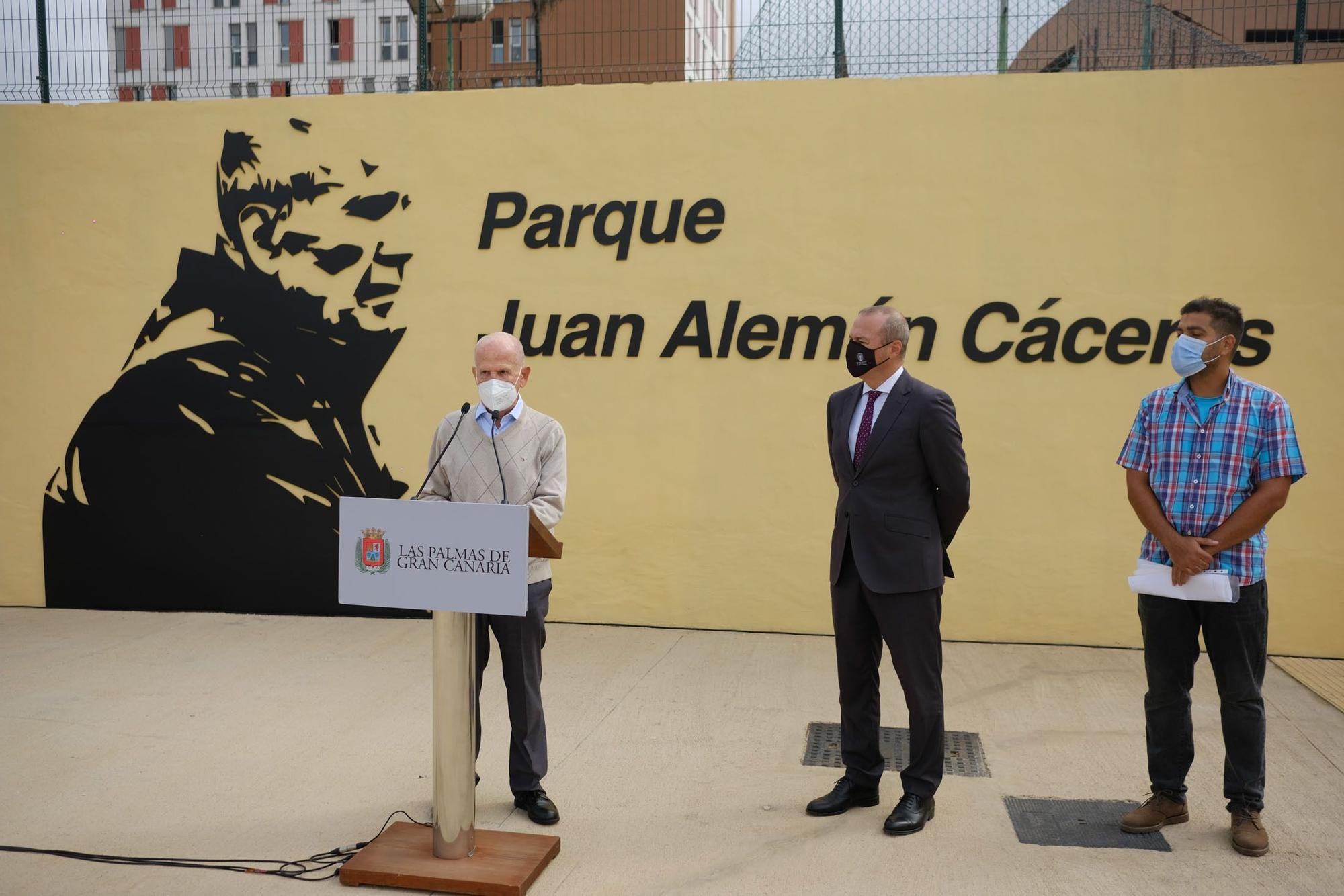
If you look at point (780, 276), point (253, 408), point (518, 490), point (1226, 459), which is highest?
point (780, 276)

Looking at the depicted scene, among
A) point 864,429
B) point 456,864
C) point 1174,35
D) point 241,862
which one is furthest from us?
point 1174,35

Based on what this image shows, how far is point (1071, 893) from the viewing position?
3395 mm

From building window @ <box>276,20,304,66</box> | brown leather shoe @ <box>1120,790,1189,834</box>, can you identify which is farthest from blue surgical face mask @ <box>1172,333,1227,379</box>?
building window @ <box>276,20,304,66</box>

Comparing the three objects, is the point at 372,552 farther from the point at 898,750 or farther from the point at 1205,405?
the point at 1205,405

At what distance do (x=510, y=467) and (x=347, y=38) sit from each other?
4.31m

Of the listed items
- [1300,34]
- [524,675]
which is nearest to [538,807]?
[524,675]

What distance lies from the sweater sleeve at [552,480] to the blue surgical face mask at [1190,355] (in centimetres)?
206

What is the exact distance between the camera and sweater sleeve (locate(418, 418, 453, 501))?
3.96 m

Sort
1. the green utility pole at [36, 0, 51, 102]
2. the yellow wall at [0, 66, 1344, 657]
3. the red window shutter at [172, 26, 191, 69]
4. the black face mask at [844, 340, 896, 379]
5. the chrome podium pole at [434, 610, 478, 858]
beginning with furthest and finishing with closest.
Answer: the green utility pole at [36, 0, 51, 102]
the red window shutter at [172, 26, 191, 69]
the yellow wall at [0, 66, 1344, 657]
the black face mask at [844, 340, 896, 379]
the chrome podium pole at [434, 610, 478, 858]

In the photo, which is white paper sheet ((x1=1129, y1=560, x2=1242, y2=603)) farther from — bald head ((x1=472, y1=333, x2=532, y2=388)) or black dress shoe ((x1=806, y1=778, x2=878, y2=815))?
bald head ((x1=472, y1=333, x2=532, y2=388))

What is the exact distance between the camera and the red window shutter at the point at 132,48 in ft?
24.9

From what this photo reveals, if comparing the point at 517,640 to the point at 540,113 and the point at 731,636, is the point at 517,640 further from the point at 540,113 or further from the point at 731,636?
the point at 540,113

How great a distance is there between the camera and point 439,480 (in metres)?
3.98

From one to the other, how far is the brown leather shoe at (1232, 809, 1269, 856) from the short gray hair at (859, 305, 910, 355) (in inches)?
74.5
